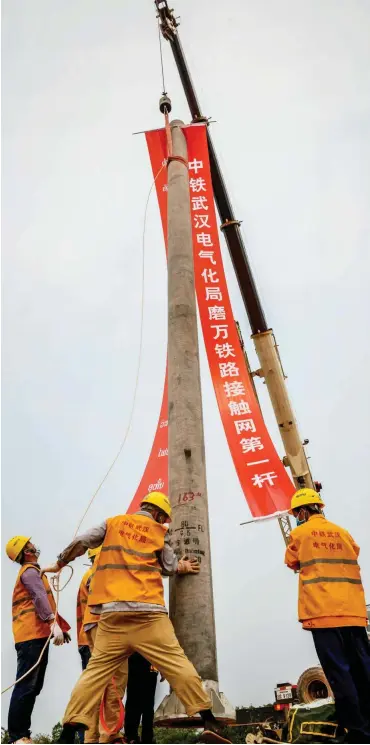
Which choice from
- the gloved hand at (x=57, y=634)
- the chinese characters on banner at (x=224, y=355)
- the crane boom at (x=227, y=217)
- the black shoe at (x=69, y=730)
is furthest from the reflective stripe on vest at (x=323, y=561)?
the crane boom at (x=227, y=217)

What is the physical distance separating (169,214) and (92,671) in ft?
24.2

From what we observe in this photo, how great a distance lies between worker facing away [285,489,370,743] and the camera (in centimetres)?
506

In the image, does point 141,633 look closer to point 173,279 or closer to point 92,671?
point 92,671

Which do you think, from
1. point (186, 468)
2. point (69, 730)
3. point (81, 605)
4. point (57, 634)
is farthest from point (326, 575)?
point (81, 605)

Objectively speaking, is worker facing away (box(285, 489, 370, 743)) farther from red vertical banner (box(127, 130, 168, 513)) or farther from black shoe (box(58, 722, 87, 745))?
red vertical banner (box(127, 130, 168, 513))

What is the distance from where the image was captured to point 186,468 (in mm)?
7723

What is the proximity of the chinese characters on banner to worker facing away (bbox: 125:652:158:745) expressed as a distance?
4335mm

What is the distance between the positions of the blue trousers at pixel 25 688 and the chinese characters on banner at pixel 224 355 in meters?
4.63

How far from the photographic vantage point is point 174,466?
783 cm

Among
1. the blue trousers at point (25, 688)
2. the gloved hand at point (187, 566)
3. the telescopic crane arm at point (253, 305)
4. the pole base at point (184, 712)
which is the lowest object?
the pole base at point (184, 712)

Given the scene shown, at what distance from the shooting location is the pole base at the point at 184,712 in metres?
6.11

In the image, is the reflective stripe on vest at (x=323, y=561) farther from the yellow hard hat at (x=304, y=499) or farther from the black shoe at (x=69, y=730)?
the black shoe at (x=69, y=730)

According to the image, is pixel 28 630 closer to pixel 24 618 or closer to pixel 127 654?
pixel 24 618

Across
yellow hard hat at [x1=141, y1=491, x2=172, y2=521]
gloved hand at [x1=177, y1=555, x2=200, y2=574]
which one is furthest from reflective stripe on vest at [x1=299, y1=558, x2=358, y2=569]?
gloved hand at [x1=177, y1=555, x2=200, y2=574]
